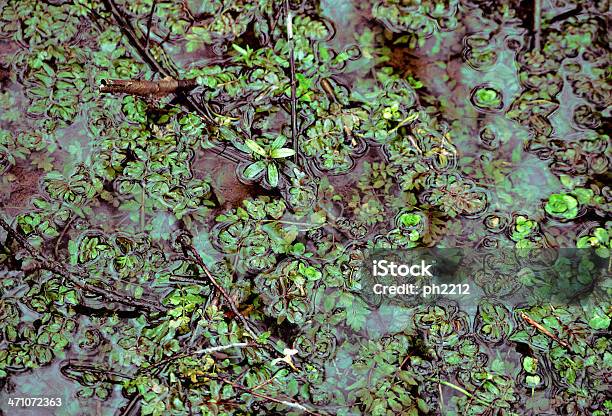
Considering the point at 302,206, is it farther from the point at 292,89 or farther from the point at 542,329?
the point at 542,329

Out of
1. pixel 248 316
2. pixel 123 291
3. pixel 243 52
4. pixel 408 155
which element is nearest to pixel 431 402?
pixel 248 316

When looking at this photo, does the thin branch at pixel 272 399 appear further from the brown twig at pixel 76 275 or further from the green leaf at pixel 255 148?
the green leaf at pixel 255 148

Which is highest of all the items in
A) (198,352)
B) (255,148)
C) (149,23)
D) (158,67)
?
(149,23)

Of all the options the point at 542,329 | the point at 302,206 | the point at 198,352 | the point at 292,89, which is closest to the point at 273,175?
the point at 302,206

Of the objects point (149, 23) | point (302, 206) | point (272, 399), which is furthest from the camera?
point (149, 23)

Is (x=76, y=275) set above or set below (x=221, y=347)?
above

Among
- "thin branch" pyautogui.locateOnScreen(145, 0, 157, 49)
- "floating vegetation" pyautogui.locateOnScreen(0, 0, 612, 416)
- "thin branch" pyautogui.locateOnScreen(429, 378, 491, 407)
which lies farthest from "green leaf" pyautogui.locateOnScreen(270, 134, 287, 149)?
"thin branch" pyautogui.locateOnScreen(429, 378, 491, 407)

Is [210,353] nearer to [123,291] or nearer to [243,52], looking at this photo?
[123,291]
